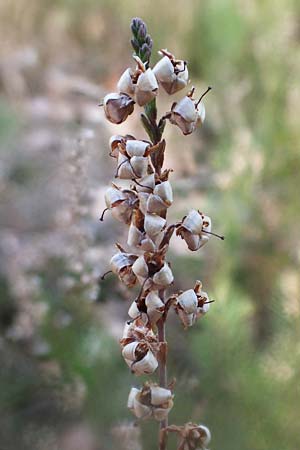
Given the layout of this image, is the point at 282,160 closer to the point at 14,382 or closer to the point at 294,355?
the point at 294,355

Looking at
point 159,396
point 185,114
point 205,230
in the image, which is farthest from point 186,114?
point 159,396

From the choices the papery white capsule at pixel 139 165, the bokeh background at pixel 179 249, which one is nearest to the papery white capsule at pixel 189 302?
the papery white capsule at pixel 139 165

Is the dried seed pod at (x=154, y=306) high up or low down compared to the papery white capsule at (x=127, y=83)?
down

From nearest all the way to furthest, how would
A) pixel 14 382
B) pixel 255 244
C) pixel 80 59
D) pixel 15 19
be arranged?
pixel 14 382 < pixel 255 244 < pixel 80 59 < pixel 15 19

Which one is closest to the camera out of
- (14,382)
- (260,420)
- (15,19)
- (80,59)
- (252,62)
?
(260,420)

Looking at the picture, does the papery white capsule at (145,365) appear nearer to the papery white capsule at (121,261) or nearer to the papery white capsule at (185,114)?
the papery white capsule at (121,261)

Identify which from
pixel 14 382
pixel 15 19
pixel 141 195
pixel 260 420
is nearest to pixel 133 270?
pixel 141 195
